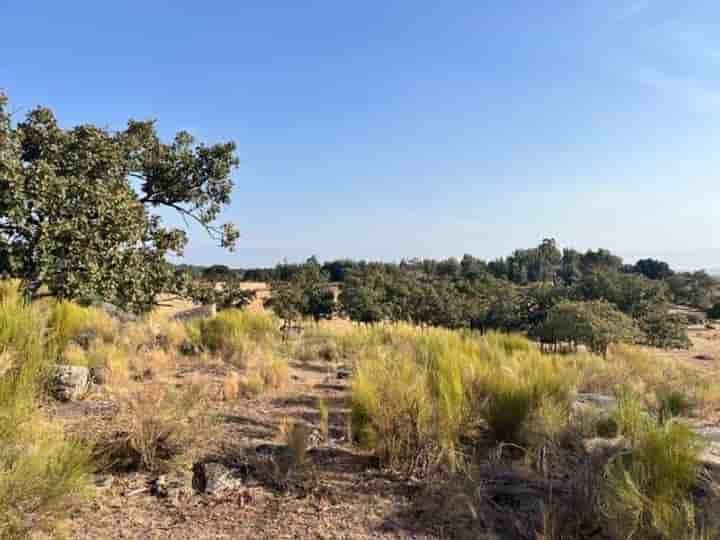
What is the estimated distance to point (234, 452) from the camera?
12.4 feet

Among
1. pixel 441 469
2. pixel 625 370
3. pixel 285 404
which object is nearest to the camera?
pixel 441 469

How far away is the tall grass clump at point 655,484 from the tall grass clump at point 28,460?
9.99 ft

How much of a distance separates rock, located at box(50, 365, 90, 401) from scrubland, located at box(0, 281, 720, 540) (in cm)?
12

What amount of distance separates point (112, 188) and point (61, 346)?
3.28m

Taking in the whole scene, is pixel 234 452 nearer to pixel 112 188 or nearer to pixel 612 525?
pixel 612 525

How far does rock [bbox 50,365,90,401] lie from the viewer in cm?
472

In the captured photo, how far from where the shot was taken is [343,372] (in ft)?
25.0

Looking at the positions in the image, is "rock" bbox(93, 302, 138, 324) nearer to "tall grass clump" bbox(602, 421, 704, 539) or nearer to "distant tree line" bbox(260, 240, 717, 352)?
"tall grass clump" bbox(602, 421, 704, 539)

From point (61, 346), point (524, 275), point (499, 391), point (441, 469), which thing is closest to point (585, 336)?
point (499, 391)

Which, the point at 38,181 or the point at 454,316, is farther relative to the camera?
the point at 454,316

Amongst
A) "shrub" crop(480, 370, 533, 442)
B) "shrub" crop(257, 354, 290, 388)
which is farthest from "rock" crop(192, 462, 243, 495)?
"shrub" crop(257, 354, 290, 388)

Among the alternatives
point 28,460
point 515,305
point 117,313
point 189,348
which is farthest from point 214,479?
point 515,305

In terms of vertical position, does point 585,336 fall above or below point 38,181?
below

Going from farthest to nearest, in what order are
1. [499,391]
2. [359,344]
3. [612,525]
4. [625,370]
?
[359,344], [625,370], [499,391], [612,525]
